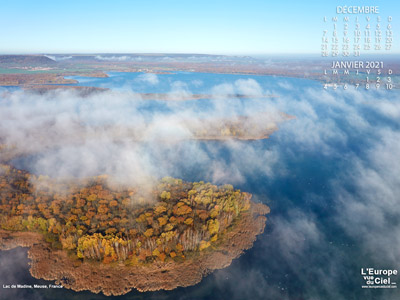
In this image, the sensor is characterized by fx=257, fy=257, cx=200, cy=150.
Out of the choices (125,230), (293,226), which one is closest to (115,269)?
(125,230)

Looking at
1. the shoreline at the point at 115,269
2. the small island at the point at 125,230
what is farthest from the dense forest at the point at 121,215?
the shoreline at the point at 115,269

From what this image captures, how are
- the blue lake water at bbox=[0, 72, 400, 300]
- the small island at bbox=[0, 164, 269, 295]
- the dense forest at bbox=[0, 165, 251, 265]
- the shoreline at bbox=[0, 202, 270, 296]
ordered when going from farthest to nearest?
the dense forest at bbox=[0, 165, 251, 265], the small island at bbox=[0, 164, 269, 295], the blue lake water at bbox=[0, 72, 400, 300], the shoreline at bbox=[0, 202, 270, 296]

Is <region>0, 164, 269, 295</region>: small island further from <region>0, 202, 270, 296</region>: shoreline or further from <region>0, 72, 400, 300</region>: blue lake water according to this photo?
<region>0, 72, 400, 300</region>: blue lake water

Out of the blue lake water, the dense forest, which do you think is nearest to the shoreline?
the blue lake water

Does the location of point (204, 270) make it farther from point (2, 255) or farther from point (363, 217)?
point (363, 217)

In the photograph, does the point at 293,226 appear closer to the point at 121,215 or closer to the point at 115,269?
the point at 121,215

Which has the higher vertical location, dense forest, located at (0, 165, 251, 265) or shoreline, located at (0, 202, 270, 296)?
dense forest, located at (0, 165, 251, 265)

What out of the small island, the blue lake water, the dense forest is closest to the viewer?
the blue lake water

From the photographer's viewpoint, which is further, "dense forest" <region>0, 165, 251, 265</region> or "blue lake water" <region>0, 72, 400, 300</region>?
"dense forest" <region>0, 165, 251, 265</region>

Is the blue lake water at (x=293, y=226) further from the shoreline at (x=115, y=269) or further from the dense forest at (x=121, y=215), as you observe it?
the dense forest at (x=121, y=215)
